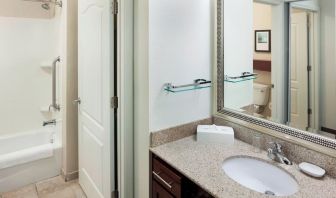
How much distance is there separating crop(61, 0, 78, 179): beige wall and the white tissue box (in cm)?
151

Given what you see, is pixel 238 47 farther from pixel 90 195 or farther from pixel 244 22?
pixel 90 195

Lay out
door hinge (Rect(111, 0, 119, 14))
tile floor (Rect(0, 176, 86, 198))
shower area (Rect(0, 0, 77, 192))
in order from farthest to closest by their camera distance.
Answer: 1. shower area (Rect(0, 0, 77, 192))
2. tile floor (Rect(0, 176, 86, 198))
3. door hinge (Rect(111, 0, 119, 14))

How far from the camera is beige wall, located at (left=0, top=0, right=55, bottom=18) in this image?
2.80m

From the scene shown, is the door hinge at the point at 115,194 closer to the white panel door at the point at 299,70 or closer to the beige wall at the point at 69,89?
the beige wall at the point at 69,89

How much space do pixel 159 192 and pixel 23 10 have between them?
2.63 m

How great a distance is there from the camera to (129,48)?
1.68 meters

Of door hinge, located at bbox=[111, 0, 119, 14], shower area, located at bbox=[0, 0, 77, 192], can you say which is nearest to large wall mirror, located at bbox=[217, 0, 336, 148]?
door hinge, located at bbox=[111, 0, 119, 14]

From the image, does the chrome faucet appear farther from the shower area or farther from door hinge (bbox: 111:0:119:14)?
the shower area

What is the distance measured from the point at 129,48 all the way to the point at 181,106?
0.51 meters

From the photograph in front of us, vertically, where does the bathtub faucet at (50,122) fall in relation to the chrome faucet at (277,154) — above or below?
below

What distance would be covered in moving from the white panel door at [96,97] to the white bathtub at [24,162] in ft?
1.48

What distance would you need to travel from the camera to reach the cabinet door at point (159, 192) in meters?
1.43

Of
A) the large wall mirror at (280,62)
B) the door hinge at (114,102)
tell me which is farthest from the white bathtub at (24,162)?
the large wall mirror at (280,62)

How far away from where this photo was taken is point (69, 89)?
2.56 metres
